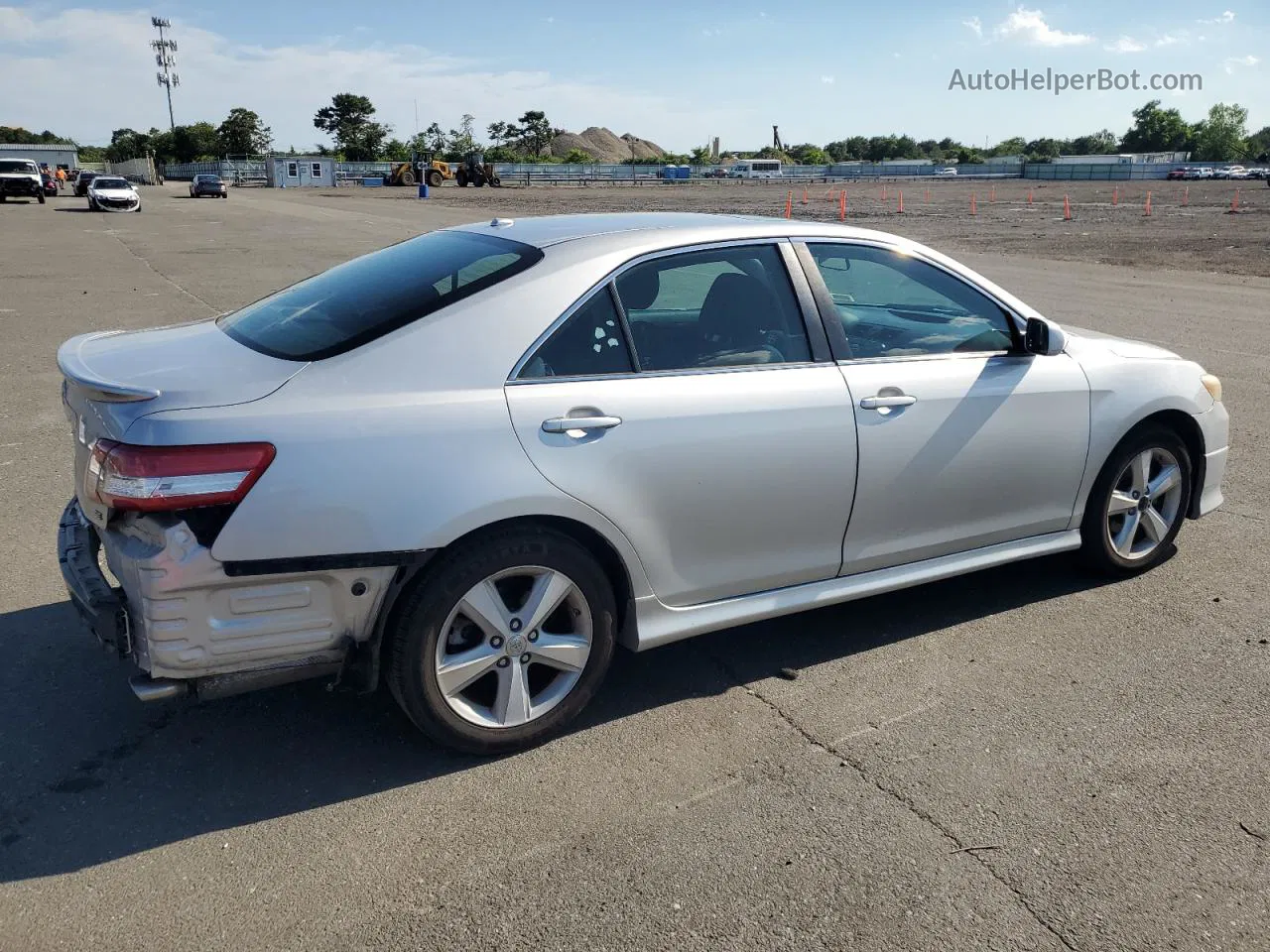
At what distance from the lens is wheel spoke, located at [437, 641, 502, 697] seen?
3.27m

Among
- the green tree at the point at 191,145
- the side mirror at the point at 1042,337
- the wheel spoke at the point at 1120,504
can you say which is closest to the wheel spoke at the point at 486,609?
the side mirror at the point at 1042,337

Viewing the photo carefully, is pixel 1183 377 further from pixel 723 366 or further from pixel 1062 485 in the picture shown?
pixel 723 366

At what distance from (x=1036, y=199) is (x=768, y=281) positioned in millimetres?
54605

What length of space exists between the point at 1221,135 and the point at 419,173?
13551 cm

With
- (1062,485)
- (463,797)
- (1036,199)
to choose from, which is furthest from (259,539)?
(1036,199)

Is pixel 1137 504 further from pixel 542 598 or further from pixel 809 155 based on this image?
pixel 809 155

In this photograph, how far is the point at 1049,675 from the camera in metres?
4.03

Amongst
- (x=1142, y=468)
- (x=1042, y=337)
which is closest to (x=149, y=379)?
(x=1042, y=337)

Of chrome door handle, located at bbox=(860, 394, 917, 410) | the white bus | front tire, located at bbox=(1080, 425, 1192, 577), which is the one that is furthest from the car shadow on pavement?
the white bus

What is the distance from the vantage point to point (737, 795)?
3242mm

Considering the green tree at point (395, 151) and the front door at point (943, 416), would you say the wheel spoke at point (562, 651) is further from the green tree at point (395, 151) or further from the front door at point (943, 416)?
the green tree at point (395, 151)

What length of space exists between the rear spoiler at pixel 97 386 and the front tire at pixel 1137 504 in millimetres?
3740

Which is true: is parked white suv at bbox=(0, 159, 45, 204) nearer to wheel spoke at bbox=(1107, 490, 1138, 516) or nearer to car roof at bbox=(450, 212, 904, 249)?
car roof at bbox=(450, 212, 904, 249)

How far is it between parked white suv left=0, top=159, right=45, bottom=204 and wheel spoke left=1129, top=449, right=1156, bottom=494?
54.1 meters
